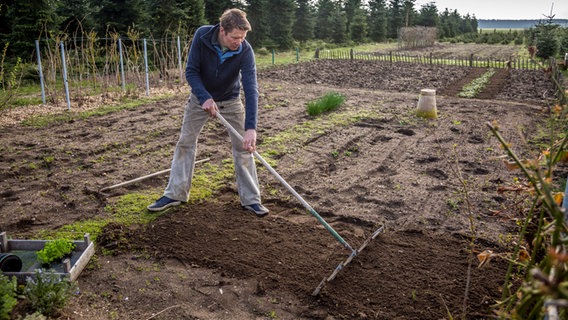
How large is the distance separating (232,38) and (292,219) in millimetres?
1721

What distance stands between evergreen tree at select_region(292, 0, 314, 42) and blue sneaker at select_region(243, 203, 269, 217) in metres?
28.7

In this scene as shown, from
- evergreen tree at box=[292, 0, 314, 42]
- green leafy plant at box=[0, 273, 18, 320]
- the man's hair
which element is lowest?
green leafy plant at box=[0, 273, 18, 320]

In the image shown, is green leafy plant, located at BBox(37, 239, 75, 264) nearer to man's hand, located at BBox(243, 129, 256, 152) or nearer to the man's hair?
man's hand, located at BBox(243, 129, 256, 152)

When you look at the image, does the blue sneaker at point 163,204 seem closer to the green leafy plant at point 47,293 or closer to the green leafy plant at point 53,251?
the green leafy plant at point 53,251

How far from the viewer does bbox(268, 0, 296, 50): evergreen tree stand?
90.4ft

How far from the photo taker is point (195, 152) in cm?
438

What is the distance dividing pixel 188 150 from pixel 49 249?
1518mm

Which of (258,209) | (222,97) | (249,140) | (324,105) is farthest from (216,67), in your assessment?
(324,105)

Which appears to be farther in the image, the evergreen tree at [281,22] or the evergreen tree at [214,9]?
the evergreen tree at [281,22]

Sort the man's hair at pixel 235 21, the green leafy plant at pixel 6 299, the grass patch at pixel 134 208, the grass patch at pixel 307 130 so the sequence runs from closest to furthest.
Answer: the green leafy plant at pixel 6 299 → the man's hair at pixel 235 21 → the grass patch at pixel 134 208 → the grass patch at pixel 307 130

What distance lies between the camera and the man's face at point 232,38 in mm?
3752

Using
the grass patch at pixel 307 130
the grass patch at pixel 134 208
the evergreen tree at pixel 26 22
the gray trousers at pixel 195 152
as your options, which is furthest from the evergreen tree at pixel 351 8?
the gray trousers at pixel 195 152

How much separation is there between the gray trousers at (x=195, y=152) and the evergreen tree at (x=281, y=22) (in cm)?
2400

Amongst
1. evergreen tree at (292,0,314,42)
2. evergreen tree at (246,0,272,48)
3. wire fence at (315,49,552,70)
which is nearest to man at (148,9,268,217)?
wire fence at (315,49,552,70)
